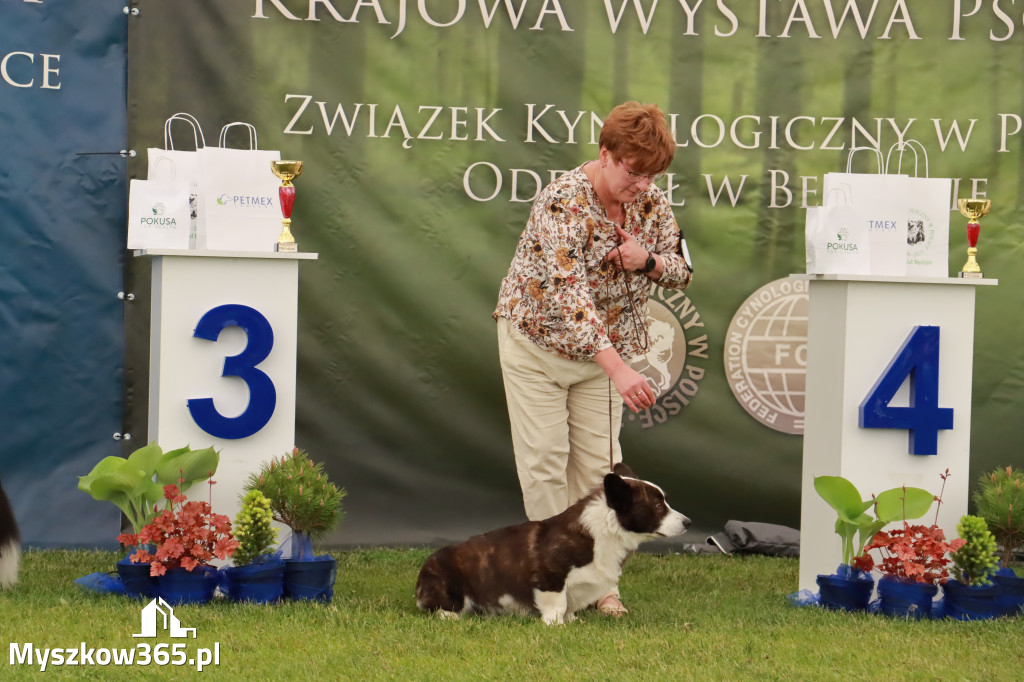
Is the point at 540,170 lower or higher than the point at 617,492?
higher

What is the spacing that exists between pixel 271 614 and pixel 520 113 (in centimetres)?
259

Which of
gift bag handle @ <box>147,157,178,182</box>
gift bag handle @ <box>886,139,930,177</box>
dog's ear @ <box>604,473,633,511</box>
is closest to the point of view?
dog's ear @ <box>604,473,633,511</box>

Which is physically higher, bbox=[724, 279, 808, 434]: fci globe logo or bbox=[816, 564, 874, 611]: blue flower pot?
bbox=[724, 279, 808, 434]: fci globe logo

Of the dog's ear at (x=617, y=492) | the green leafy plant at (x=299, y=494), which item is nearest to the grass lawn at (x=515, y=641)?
the green leafy plant at (x=299, y=494)

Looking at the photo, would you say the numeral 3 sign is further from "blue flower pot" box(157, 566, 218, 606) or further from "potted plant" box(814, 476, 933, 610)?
"potted plant" box(814, 476, 933, 610)

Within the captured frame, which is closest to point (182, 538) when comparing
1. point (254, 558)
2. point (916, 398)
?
point (254, 558)

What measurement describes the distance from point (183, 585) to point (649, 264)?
1.75 metres

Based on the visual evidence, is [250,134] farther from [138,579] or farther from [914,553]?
[914,553]

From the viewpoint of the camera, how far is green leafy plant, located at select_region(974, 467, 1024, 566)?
4.01 m

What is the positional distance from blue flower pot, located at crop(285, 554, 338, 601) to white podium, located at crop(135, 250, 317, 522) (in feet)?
0.88

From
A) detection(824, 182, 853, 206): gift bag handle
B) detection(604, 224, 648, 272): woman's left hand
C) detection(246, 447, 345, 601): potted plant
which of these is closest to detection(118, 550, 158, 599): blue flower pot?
detection(246, 447, 345, 601): potted plant

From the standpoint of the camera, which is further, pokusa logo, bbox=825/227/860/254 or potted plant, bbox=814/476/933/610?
pokusa logo, bbox=825/227/860/254

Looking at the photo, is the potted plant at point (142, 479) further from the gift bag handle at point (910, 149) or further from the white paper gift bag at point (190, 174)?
the gift bag handle at point (910, 149)

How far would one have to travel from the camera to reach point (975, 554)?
3895 mm
